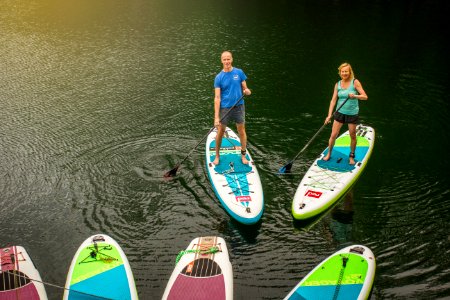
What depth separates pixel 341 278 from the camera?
22.4 feet

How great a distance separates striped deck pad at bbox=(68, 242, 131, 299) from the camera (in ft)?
22.1

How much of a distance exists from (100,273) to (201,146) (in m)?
5.25

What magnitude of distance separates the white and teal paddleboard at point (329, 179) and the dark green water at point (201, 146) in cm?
33

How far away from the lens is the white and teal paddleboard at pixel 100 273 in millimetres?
6723

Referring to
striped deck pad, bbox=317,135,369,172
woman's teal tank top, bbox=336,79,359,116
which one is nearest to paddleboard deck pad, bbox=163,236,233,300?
striped deck pad, bbox=317,135,369,172

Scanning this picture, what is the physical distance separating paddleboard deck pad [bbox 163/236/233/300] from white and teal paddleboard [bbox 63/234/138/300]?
0.71m

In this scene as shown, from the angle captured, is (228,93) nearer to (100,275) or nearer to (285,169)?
(285,169)

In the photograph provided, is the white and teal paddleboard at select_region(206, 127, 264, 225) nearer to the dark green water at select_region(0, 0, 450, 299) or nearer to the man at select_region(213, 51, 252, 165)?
the dark green water at select_region(0, 0, 450, 299)

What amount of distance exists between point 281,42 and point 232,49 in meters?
2.87

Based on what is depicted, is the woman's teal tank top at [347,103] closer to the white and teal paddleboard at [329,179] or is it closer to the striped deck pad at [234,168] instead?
the white and teal paddleboard at [329,179]

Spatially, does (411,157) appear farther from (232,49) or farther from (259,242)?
(232,49)

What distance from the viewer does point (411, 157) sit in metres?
11.2

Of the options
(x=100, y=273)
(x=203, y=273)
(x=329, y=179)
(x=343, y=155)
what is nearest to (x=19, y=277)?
(x=100, y=273)

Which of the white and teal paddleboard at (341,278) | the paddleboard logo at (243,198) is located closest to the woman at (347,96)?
the paddleboard logo at (243,198)
